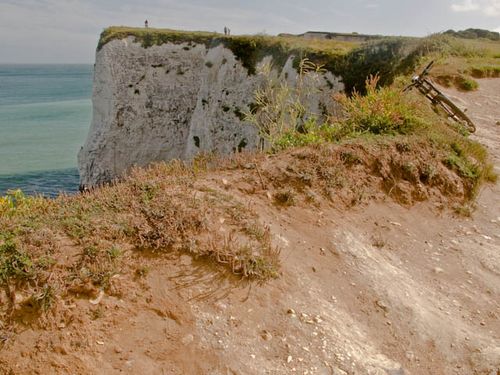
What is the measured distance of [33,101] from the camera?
206 feet

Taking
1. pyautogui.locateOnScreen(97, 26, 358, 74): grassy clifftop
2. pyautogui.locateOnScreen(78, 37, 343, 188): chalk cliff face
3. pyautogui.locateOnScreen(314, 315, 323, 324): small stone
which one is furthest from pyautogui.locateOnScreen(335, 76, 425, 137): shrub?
pyautogui.locateOnScreen(78, 37, 343, 188): chalk cliff face

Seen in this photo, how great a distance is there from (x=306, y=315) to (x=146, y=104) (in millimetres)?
22202

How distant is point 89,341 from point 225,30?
24.4 metres

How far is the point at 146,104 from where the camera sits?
24.0m

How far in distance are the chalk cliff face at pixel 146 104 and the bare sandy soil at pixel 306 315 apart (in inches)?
682

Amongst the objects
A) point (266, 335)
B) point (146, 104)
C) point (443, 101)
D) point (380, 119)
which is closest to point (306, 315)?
point (266, 335)

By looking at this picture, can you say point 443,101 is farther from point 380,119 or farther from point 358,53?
point 358,53

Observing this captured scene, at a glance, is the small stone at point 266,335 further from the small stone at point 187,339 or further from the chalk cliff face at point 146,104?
the chalk cliff face at point 146,104

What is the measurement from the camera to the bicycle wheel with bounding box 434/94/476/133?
10354 millimetres

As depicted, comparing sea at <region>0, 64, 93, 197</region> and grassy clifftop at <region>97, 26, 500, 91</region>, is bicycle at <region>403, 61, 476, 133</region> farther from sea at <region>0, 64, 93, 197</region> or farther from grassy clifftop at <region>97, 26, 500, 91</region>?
sea at <region>0, 64, 93, 197</region>

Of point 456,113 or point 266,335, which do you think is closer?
point 266,335

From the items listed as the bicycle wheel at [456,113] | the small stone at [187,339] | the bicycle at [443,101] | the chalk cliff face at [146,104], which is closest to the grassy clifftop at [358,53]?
the chalk cliff face at [146,104]

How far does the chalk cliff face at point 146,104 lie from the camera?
23.0 m

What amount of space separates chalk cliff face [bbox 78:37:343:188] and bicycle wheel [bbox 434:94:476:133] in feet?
43.7
